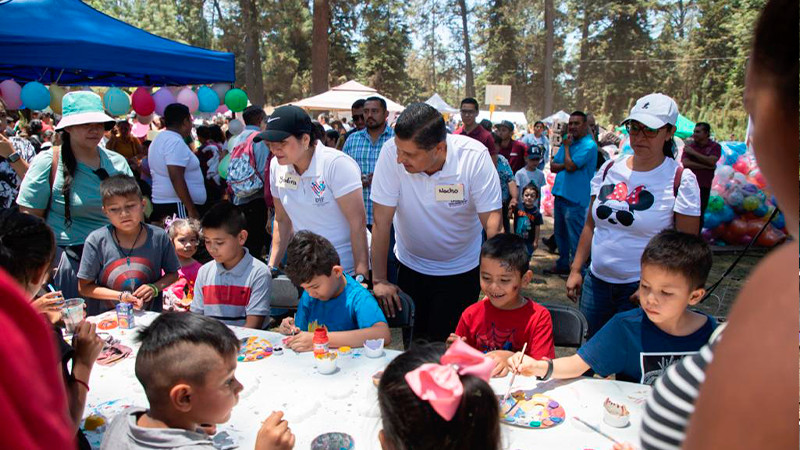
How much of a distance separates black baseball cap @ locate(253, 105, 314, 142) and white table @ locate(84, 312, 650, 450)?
122 cm

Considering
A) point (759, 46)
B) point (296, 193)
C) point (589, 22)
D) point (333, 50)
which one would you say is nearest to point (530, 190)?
point (296, 193)

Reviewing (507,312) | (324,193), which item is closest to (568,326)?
(507,312)

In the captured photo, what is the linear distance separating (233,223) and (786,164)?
2726mm

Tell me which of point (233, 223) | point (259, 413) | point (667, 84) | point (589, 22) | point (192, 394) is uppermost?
point (589, 22)

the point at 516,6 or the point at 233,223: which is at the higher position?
the point at 516,6

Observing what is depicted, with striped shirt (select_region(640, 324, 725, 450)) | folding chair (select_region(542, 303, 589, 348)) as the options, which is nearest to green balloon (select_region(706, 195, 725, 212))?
folding chair (select_region(542, 303, 589, 348))

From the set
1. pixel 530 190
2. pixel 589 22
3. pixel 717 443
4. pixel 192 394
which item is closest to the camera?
pixel 717 443

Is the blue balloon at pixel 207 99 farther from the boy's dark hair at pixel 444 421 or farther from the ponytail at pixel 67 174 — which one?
the boy's dark hair at pixel 444 421

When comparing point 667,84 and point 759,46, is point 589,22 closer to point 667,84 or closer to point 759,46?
point 667,84

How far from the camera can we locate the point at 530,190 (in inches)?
250

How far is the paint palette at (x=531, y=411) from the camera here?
1695 millimetres

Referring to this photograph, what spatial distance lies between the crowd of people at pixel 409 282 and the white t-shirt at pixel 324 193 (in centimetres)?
1

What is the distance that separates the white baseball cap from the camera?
2486mm

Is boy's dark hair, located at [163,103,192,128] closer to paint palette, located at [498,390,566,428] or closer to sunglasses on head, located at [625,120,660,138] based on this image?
sunglasses on head, located at [625,120,660,138]
